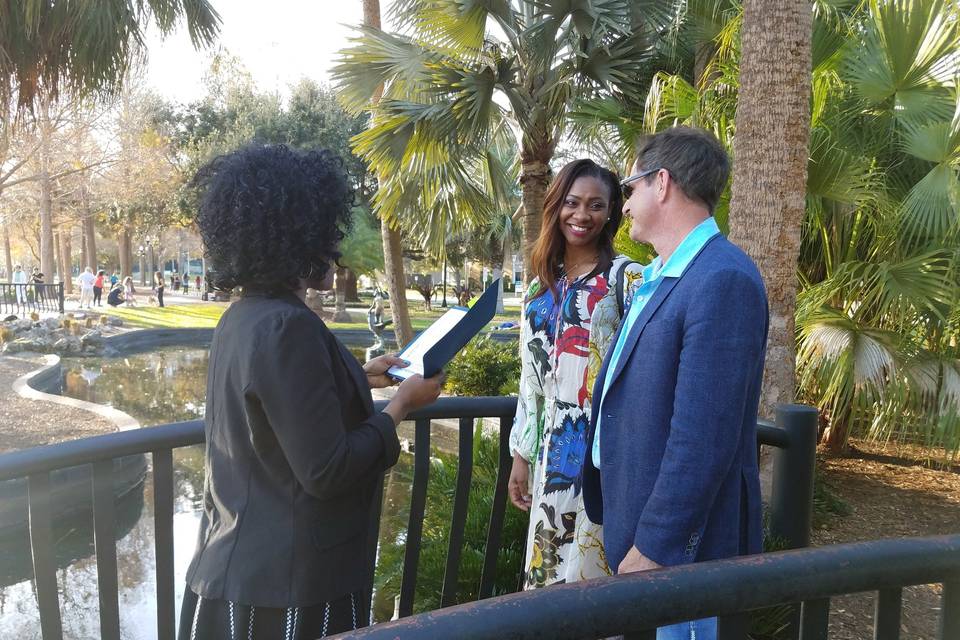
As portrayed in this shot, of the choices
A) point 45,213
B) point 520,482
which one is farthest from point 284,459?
point 45,213

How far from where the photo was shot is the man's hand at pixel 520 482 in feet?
7.86

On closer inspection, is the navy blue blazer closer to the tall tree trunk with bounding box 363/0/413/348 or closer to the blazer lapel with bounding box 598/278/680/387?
the blazer lapel with bounding box 598/278/680/387

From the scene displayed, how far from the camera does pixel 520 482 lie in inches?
95.0

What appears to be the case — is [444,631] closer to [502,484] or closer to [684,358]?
[684,358]

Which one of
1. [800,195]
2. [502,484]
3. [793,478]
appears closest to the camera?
[793,478]

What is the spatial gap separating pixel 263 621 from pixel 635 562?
29.8 inches

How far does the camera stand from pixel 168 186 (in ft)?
82.3

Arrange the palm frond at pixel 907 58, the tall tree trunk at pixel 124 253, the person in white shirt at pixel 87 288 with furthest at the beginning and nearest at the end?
the tall tree trunk at pixel 124 253 → the person in white shirt at pixel 87 288 → the palm frond at pixel 907 58

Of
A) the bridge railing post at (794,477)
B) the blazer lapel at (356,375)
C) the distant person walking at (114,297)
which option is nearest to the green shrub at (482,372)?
the bridge railing post at (794,477)

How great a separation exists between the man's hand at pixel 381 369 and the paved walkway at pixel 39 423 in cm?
679

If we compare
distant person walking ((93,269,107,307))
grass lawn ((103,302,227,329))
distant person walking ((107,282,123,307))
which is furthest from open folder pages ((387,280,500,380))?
distant person walking ((93,269,107,307))

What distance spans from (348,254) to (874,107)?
19695 mm

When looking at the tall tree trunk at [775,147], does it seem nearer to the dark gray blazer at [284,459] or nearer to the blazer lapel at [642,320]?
the blazer lapel at [642,320]

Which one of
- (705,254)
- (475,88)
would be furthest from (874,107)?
(705,254)
